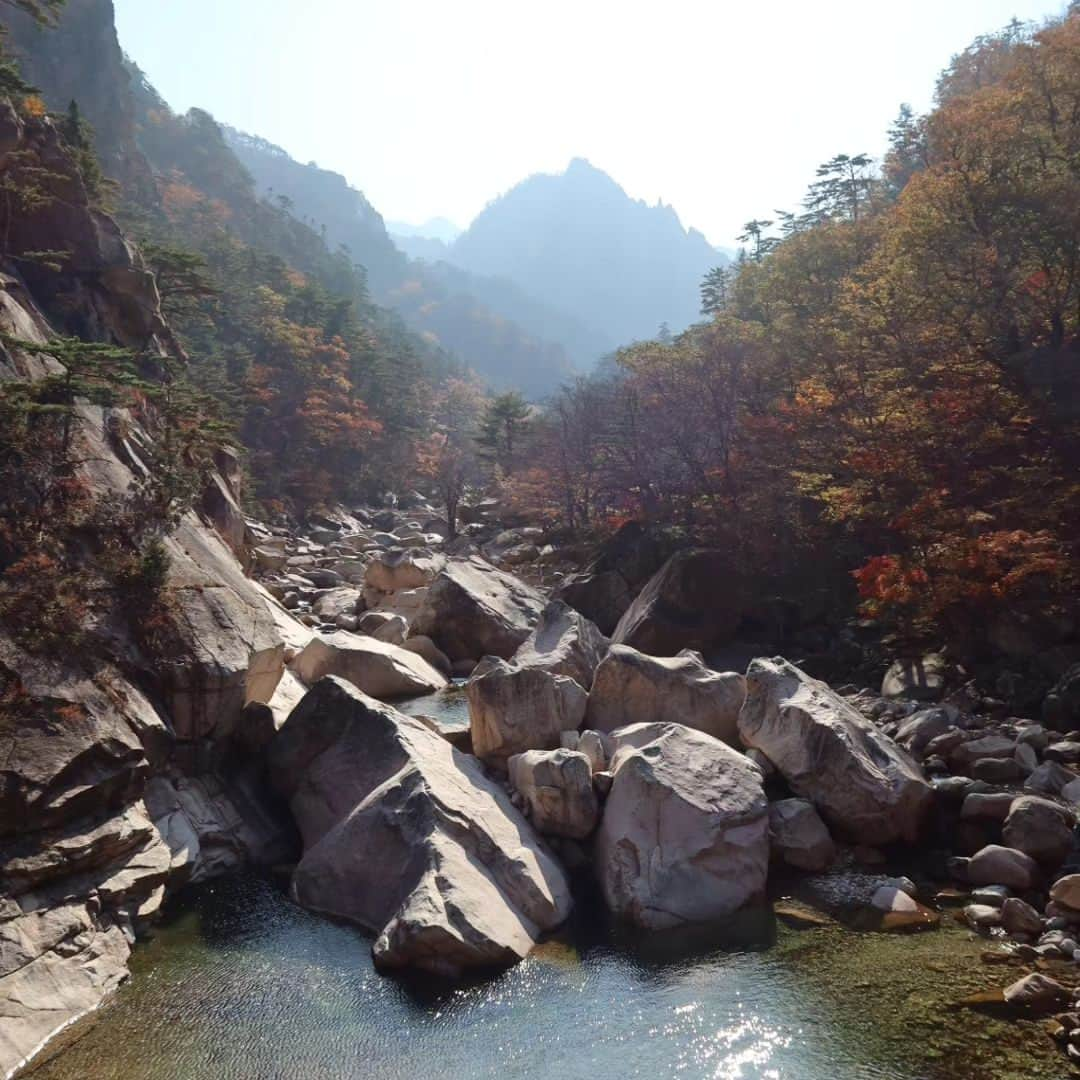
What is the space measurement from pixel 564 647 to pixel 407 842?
7.20 meters

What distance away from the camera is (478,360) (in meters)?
143

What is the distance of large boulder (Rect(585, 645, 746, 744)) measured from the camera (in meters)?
13.6

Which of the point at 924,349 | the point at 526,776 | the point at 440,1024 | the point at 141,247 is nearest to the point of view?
the point at 440,1024

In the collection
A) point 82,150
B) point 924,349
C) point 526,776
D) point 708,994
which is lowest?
point 708,994

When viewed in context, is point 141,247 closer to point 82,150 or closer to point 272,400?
point 82,150

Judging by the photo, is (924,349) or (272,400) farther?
(272,400)

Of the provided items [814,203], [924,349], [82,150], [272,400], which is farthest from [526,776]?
[814,203]

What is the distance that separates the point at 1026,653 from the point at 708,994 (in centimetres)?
1084

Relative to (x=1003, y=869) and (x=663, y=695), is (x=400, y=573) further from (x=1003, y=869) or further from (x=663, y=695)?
(x=1003, y=869)

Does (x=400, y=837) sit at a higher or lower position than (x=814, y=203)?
lower

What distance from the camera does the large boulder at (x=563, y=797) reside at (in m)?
11.2

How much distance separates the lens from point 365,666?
19.0m

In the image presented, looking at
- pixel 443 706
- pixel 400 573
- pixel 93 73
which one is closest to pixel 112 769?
pixel 443 706

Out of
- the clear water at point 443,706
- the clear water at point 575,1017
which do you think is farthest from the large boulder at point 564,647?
the clear water at point 575,1017
